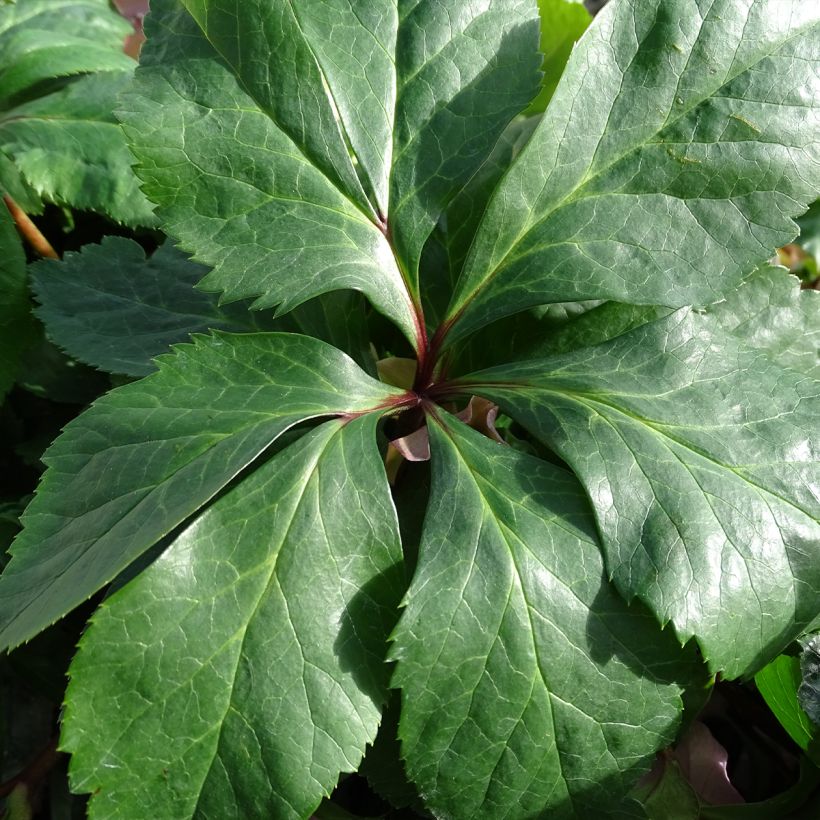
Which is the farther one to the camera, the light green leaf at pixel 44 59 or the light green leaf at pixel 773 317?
the light green leaf at pixel 44 59

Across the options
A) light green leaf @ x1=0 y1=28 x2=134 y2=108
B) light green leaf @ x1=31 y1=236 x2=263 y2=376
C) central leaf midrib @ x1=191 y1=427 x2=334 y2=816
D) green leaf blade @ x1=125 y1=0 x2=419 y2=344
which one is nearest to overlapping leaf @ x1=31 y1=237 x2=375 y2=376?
light green leaf @ x1=31 y1=236 x2=263 y2=376

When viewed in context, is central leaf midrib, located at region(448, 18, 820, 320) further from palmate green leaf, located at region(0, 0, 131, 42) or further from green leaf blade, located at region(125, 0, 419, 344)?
palmate green leaf, located at region(0, 0, 131, 42)

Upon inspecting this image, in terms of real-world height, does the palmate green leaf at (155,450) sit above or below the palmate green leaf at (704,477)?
below

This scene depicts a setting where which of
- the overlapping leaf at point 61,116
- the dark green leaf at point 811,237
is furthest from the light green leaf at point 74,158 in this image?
the dark green leaf at point 811,237

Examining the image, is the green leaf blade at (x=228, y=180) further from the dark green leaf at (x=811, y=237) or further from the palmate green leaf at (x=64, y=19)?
the dark green leaf at (x=811, y=237)

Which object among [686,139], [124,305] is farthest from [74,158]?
[686,139]

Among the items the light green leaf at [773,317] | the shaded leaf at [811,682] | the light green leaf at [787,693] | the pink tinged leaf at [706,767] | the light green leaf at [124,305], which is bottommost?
the pink tinged leaf at [706,767]
